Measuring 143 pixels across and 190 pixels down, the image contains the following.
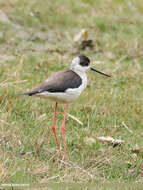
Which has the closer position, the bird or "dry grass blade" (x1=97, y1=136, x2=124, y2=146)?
Answer: the bird

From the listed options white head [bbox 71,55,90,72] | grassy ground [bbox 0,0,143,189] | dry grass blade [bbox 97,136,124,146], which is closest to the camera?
grassy ground [bbox 0,0,143,189]

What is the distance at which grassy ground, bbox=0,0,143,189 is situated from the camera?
473 cm

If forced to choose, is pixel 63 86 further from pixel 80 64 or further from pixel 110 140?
pixel 110 140

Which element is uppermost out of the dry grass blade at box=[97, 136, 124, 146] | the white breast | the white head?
the white head

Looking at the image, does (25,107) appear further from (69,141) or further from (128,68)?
(128,68)

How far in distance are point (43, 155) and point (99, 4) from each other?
802cm

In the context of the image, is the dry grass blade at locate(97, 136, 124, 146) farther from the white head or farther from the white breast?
the white head

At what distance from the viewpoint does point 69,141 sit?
17.4 feet

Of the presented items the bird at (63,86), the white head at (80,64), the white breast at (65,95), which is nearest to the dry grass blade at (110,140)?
the bird at (63,86)

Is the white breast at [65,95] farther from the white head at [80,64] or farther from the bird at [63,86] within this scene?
the white head at [80,64]

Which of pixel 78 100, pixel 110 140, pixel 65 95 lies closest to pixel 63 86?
pixel 65 95

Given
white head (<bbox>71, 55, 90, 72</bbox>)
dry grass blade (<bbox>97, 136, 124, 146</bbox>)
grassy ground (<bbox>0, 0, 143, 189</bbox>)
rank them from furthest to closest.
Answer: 1. dry grass blade (<bbox>97, 136, 124, 146</bbox>)
2. white head (<bbox>71, 55, 90, 72</bbox>)
3. grassy ground (<bbox>0, 0, 143, 189</bbox>)

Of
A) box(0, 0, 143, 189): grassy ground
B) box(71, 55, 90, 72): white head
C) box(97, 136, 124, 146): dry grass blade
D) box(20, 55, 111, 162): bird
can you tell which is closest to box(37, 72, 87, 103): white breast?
box(20, 55, 111, 162): bird

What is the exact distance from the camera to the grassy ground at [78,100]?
4.73 metres
